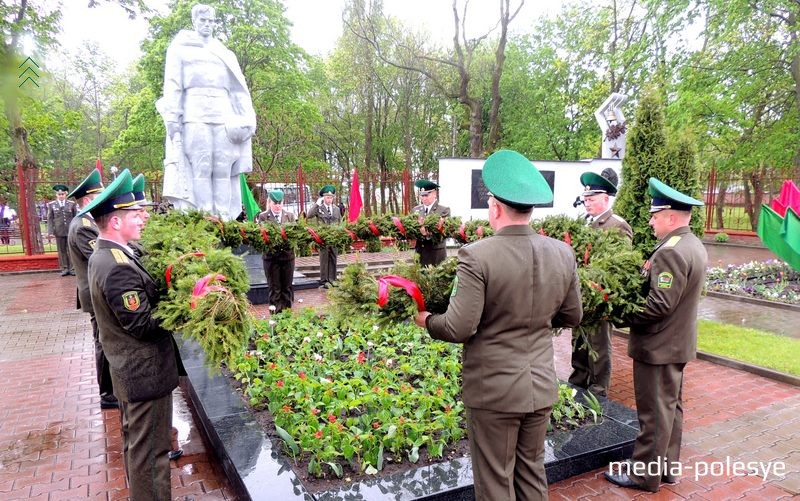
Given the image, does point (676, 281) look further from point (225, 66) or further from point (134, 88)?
point (134, 88)

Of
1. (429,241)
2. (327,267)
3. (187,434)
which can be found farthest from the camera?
(327,267)

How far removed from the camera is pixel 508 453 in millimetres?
2342

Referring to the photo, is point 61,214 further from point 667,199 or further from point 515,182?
point 667,199

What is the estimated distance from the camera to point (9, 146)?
22.5m

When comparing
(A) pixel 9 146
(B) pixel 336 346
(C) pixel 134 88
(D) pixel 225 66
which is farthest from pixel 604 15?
(C) pixel 134 88

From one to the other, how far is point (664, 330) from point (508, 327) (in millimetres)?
1418

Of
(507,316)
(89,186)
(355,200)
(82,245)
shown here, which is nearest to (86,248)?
(82,245)

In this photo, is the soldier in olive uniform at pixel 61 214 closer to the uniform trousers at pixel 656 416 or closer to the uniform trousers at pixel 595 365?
the uniform trousers at pixel 595 365

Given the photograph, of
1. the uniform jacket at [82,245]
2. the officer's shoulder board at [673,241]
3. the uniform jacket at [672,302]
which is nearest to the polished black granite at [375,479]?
the uniform jacket at [672,302]

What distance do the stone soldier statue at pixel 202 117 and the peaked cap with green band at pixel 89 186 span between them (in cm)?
399

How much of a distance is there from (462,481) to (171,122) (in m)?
7.40

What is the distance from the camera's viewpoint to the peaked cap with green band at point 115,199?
273cm

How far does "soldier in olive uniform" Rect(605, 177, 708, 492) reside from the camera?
3.07 metres

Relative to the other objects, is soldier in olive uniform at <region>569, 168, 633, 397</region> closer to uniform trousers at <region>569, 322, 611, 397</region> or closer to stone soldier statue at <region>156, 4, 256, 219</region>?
uniform trousers at <region>569, 322, 611, 397</region>
